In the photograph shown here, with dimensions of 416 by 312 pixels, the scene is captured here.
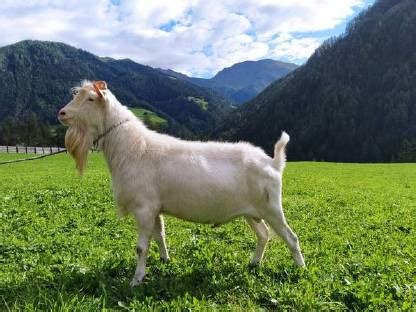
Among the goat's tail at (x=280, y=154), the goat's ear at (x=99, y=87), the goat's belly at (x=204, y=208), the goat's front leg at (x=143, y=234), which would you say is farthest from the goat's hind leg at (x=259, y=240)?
the goat's ear at (x=99, y=87)

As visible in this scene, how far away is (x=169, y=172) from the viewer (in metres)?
8.02

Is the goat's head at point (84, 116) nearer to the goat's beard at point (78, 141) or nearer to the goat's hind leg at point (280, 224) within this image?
the goat's beard at point (78, 141)

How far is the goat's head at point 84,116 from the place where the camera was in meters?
8.07

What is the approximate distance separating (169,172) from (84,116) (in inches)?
72.9

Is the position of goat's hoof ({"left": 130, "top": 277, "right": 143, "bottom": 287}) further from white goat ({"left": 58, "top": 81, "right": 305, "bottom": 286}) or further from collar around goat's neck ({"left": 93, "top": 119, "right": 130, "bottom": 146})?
collar around goat's neck ({"left": 93, "top": 119, "right": 130, "bottom": 146})

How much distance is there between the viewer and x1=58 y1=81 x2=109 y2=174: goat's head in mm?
8070

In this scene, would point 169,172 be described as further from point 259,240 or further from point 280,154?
point 259,240

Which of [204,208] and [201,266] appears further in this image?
[201,266]

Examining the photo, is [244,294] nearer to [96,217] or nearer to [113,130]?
[113,130]

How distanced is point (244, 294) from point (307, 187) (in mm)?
18620

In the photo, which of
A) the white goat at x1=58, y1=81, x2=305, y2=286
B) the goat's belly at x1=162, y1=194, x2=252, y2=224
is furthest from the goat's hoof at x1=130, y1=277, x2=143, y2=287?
the goat's belly at x1=162, y1=194, x2=252, y2=224

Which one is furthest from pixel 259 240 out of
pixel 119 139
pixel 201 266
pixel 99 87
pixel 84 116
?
pixel 99 87

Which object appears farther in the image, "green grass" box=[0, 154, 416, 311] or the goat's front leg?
the goat's front leg

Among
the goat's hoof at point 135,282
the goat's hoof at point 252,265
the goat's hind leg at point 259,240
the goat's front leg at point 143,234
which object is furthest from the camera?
the goat's hind leg at point 259,240
